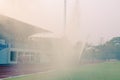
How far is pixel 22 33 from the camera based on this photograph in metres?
26.1

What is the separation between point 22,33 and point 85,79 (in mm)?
12784

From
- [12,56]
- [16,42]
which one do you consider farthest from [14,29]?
[12,56]

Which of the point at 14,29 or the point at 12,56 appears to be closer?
the point at 14,29

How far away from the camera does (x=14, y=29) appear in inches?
950

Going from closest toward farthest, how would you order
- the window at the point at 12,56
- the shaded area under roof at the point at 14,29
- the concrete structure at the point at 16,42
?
the shaded area under roof at the point at 14,29, the concrete structure at the point at 16,42, the window at the point at 12,56

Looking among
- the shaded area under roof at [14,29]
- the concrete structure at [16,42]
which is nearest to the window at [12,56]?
the concrete structure at [16,42]

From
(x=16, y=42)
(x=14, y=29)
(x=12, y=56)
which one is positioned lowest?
(x=12, y=56)

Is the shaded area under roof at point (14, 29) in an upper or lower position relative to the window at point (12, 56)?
upper

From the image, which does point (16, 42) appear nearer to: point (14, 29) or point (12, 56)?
point (12, 56)

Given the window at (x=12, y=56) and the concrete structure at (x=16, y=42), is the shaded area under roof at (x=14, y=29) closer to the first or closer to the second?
the concrete structure at (x=16, y=42)

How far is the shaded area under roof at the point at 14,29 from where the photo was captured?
20.7 m

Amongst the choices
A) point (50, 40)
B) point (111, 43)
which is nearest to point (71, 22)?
point (50, 40)

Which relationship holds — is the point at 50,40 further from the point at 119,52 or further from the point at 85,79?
the point at 119,52

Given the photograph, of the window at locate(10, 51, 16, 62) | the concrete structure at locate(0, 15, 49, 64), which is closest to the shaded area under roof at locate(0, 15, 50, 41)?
the concrete structure at locate(0, 15, 49, 64)
